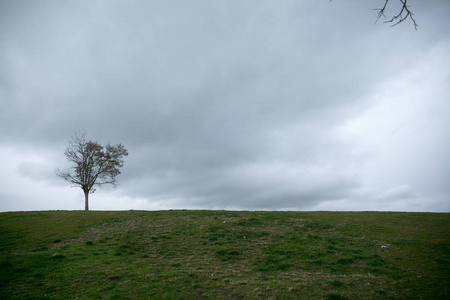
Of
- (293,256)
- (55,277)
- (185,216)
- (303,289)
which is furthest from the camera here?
(185,216)

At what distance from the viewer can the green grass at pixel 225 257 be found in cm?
1199

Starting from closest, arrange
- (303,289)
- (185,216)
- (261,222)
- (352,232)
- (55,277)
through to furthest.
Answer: (303,289) < (55,277) < (352,232) < (261,222) < (185,216)

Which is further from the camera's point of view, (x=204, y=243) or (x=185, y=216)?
(x=185, y=216)

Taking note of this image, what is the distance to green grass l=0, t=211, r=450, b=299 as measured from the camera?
39.3 ft

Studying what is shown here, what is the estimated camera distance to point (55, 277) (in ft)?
44.7

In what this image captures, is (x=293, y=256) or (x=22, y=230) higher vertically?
(x=22, y=230)

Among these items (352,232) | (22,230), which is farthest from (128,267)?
(352,232)

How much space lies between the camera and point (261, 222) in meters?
27.2

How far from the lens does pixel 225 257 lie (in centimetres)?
1744

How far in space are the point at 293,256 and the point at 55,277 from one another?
52.0 feet

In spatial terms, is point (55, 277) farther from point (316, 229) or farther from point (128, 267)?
point (316, 229)

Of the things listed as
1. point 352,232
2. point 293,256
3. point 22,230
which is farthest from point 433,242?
point 22,230

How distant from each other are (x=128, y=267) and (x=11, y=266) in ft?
25.3

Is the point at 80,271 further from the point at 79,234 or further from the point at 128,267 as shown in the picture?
the point at 79,234
